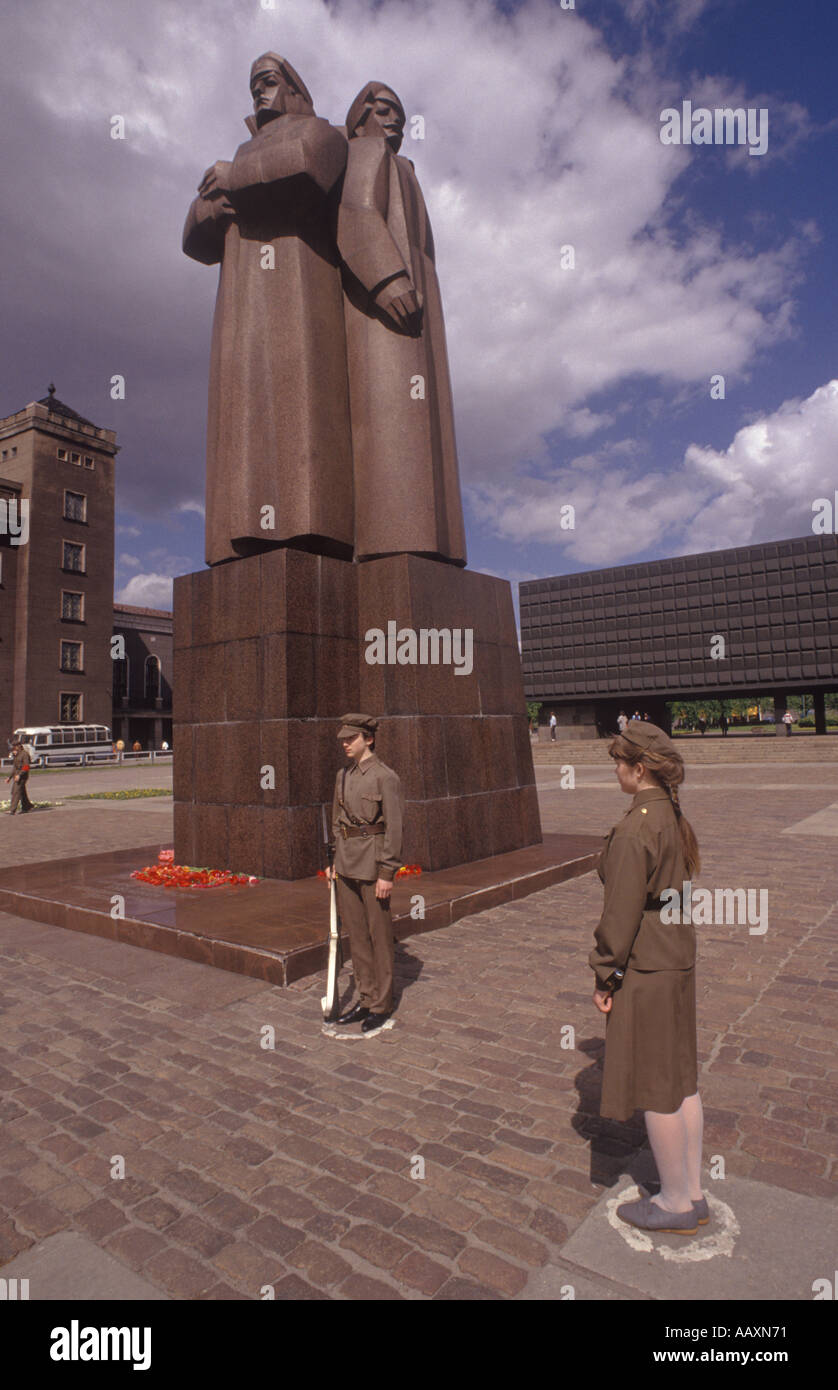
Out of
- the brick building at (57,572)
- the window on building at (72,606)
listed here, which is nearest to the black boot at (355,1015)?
the brick building at (57,572)

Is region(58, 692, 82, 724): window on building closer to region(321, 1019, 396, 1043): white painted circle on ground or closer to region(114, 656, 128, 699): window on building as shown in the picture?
region(114, 656, 128, 699): window on building

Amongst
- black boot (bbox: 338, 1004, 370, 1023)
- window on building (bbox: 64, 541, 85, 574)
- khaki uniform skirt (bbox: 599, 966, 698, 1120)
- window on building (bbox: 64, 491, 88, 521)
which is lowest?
black boot (bbox: 338, 1004, 370, 1023)

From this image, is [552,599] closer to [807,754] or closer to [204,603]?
[807,754]

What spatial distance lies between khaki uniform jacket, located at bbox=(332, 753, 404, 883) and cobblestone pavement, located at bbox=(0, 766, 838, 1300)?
37.8 inches

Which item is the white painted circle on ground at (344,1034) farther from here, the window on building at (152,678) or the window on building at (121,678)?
the window on building at (152,678)

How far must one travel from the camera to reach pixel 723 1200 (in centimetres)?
276

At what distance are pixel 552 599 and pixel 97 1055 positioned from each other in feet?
252

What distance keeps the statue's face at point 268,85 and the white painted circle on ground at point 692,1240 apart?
38.6 feet

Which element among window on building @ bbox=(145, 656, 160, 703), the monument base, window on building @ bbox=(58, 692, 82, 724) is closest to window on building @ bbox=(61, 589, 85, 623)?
window on building @ bbox=(58, 692, 82, 724)

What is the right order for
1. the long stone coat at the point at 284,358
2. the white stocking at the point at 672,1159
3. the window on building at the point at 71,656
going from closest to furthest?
the white stocking at the point at 672,1159 < the long stone coat at the point at 284,358 < the window on building at the point at 71,656

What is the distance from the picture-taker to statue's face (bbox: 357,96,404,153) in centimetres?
1035

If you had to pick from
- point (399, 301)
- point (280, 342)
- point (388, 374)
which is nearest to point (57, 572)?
point (280, 342)

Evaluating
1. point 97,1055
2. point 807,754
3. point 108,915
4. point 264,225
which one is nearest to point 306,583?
point 108,915

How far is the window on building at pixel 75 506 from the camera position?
48656 mm
